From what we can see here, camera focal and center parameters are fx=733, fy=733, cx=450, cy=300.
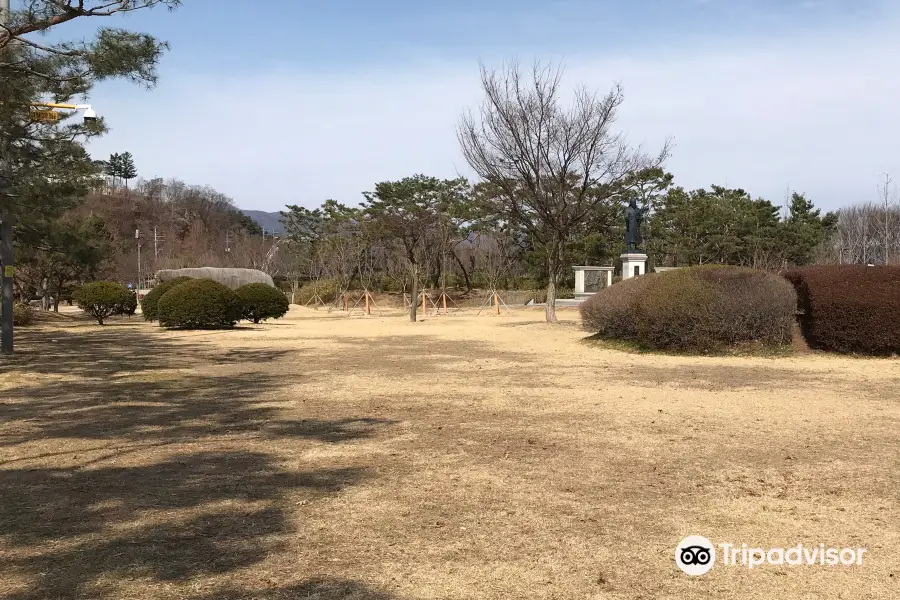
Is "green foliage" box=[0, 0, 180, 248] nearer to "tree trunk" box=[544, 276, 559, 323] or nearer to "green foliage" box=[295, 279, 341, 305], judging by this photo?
"tree trunk" box=[544, 276, 559, 323]

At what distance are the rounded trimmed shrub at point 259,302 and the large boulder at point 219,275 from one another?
17.6ft

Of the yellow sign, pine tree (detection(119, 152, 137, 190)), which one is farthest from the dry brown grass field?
pine tree (detection(119, 152, 137, 190))

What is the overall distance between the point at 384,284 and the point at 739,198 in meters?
20.1

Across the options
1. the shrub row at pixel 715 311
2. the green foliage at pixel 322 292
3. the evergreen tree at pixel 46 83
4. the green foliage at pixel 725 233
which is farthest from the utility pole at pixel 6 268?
the green foliage at pixel 725 233

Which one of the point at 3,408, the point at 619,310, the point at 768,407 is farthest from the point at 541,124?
the point at 3,408

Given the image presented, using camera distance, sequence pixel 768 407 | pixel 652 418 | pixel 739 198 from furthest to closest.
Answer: pixel 739 198, pixel 768 407, pixel 652 418

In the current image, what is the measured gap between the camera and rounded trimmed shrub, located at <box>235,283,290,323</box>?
21.4 meters

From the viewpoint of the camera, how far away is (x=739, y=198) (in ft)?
128

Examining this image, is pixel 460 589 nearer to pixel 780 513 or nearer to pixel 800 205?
pixel 780 513

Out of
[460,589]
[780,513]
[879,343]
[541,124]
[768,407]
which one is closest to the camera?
[460,589]

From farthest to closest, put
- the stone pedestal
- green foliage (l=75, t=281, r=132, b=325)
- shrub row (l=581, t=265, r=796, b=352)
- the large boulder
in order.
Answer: the stone pedestal < the large boulder < green foliage (l=75, t=281, r=132, b=325) < shrub row (l=581, t=265, r=796, b=352)

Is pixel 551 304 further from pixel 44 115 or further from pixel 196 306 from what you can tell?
pixel 44 115
